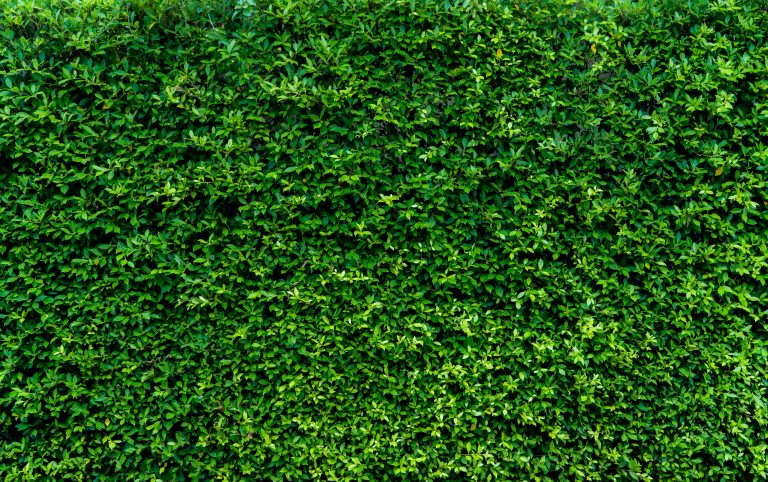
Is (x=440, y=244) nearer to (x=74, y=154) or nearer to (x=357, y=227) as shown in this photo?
(x=357, y=227)

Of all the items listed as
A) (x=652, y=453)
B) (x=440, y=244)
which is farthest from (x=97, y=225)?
(x=652, y=453)

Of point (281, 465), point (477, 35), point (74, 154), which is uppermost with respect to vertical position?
point (477, 35)

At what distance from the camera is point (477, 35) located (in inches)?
162

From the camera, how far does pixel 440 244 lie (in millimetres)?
4129

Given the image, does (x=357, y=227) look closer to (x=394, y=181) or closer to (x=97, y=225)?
(x=394, y=181)

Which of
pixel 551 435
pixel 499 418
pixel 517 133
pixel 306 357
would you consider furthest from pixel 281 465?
pixel 517 133

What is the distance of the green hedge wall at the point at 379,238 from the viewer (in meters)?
4.03

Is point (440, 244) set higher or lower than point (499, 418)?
higher

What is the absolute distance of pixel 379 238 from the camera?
4.13m

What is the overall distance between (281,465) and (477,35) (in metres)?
2.91

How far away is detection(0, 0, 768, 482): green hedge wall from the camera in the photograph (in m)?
4.03

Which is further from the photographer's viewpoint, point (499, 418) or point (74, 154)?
point (499, 418)

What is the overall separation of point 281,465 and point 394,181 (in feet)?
6.23

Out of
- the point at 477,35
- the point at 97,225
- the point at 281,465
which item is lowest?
the point at 281,465
